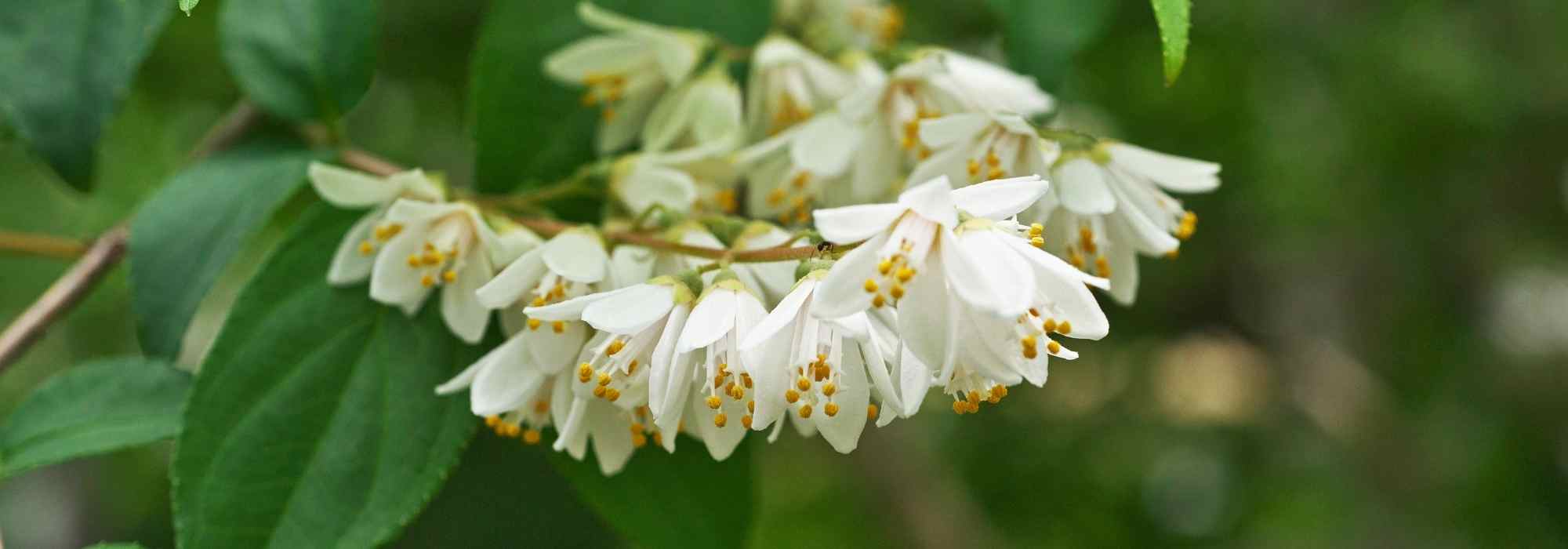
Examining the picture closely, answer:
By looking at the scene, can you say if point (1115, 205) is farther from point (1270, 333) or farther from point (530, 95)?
point (1270, 333)

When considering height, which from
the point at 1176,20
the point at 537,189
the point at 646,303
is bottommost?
the point at 537,189

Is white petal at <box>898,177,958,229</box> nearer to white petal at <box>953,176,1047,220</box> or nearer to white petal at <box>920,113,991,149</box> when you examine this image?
white petal at <box>953,176,1047,220</box>

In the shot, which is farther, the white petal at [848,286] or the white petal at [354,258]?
the white petal at [354,258]

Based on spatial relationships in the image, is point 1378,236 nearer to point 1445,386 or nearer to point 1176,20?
point 1445,386

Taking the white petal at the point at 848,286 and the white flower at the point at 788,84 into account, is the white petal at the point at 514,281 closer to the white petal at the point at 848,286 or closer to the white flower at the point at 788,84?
the white petal at the point at 848,286

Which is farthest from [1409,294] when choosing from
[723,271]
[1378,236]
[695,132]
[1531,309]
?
[723,271]

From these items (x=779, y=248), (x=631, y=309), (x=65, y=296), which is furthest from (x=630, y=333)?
(x=65, y=296)

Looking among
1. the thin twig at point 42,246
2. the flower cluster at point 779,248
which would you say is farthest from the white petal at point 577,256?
the thin twig at point 42,246
